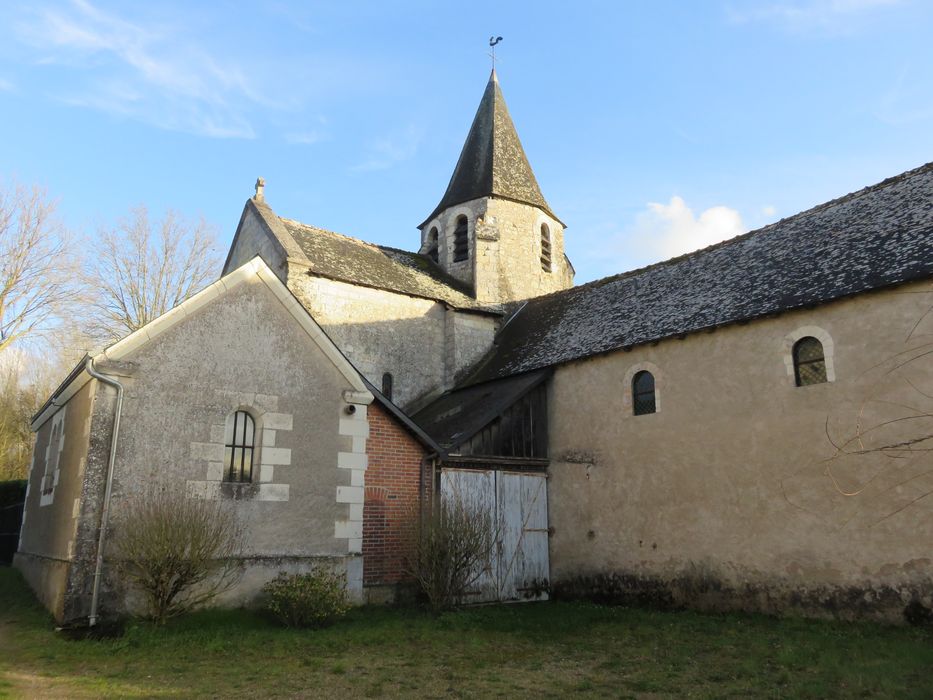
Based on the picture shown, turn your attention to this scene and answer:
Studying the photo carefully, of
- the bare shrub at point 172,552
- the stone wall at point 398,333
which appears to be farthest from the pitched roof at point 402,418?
the stone wall at point 398,333

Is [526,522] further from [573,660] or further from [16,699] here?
[16,699]

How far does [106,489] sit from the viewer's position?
8727 mm

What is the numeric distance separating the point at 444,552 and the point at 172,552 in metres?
4.07

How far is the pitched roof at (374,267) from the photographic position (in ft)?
56.6

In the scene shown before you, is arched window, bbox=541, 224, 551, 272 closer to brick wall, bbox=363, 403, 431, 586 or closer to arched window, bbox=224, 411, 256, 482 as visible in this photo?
brick wall, bbox=363, 403, 431, 586

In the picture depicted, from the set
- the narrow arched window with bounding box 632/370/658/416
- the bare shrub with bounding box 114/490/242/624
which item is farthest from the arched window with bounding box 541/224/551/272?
the bare shrub with bounding box 114/490/242/624

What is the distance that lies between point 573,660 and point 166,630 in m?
4.81

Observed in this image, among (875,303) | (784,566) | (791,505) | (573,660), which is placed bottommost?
(573,660)

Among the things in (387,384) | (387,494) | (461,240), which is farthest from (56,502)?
(461,240)

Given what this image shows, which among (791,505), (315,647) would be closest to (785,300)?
(791,505)

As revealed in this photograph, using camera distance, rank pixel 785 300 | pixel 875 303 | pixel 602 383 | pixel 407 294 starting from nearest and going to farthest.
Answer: pixel 875 303 < pixel 785 300 < pixel 602 383 < pixel 407 294

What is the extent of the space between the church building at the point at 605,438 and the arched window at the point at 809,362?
34mm

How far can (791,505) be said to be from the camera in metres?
10.4

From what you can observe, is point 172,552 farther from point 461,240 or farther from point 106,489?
point 461,240
